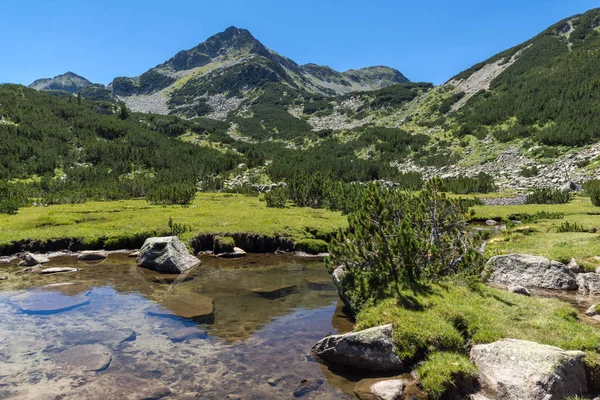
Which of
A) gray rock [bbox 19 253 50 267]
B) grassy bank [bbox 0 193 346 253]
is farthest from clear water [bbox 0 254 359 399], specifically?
grassy bank [bbox 0 193 346 253]

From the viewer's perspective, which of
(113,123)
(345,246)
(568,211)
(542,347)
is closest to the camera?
(542,347)

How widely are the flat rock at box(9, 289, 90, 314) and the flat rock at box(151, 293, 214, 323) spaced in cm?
373

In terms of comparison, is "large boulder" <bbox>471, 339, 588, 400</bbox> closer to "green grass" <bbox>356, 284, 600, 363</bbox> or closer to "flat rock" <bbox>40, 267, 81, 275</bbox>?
"green grass" <bbox>356, 284, 600, 363</bbox>

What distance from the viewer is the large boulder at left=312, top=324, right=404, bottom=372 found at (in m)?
10.1

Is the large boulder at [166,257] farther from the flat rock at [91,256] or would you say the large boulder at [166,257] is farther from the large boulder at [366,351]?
the large boulder at [366,351]

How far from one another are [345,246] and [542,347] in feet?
24.9

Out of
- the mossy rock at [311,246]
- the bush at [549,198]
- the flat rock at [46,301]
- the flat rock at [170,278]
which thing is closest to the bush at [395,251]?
the flat rock at [170,278]

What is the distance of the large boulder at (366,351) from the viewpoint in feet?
33.0

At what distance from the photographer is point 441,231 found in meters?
16.4

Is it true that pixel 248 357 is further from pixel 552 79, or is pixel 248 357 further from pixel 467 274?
pixel 552 79

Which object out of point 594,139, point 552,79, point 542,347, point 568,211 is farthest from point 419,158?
point 542,347

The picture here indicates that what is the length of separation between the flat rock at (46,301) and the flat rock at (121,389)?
267 inches

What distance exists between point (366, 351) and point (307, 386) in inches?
78.8

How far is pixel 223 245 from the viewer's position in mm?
26359
